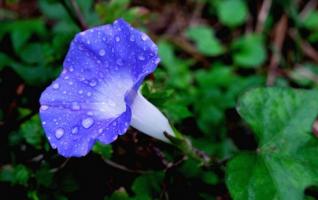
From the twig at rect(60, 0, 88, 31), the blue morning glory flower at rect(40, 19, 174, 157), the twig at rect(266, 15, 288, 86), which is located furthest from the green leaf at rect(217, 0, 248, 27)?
the blue morning glory flower at rect(40, 19, 174, 157)

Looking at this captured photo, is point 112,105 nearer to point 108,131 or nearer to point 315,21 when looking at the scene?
point 108,131

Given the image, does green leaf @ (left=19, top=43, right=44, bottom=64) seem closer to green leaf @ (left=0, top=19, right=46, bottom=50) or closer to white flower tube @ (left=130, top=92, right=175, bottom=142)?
green leaf @ (left=0, top=19, right=46, bottom=50)

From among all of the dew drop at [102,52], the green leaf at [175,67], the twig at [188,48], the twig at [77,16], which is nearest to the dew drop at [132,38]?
the dew drop at [102,52]

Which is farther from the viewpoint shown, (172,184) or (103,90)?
(172,184)

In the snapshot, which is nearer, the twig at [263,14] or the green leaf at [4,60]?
the green leaf at [4,60]

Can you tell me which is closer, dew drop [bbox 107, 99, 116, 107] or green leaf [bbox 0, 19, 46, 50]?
dew drop [bbox 107, 99, 116, 107]

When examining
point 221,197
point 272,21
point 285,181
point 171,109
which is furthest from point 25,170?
point 272,21

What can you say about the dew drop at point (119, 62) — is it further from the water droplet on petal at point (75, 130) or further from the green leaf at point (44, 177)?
the green leaf at point (44, 177)
